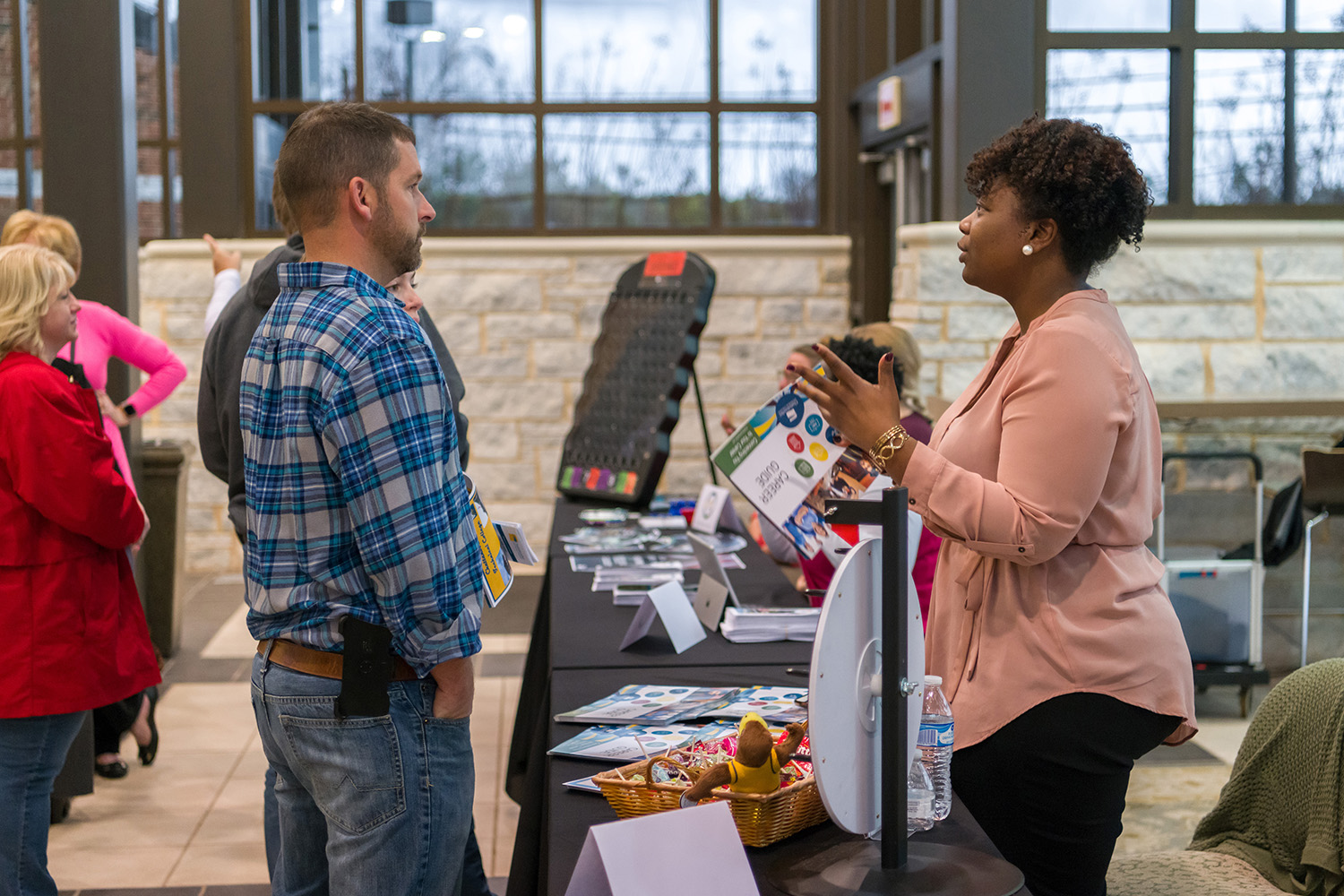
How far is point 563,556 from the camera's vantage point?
3473 millimetres

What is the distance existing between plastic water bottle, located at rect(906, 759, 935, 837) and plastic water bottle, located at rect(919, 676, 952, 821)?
0.02 metres

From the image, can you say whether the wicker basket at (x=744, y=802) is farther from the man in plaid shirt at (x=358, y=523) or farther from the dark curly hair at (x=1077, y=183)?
the dark curly hair at (x=1077, y=183)

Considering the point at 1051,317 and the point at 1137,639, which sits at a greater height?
the point at 1051,317

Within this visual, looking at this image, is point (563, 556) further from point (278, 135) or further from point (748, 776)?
point (278, 135)

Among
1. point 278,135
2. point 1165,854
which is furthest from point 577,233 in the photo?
point 1165,854

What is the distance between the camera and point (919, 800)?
1.52 meters

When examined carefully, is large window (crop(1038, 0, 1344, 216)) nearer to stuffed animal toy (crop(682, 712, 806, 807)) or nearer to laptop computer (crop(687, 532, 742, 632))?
laptop computer (crop(687, 532, 742, 632))

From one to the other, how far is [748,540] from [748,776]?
2.24 m

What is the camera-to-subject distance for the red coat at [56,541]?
8.25 feet

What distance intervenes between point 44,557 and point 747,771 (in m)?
1.80

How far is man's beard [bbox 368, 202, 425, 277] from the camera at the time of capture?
160 centimetres

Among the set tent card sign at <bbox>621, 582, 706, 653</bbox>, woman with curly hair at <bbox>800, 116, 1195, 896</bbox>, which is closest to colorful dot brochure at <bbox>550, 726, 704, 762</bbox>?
woman with curly hair at <bbox>800, 116, 1195, 896</bbox>

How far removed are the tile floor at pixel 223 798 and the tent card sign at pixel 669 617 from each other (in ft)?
3.19

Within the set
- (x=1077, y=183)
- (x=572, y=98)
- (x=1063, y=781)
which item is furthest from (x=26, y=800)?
(x=572, y=98)
